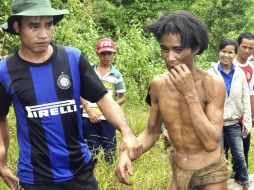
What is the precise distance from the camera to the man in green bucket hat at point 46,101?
272 centimetres

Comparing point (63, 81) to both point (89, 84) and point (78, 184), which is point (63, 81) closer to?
point (89, 84)

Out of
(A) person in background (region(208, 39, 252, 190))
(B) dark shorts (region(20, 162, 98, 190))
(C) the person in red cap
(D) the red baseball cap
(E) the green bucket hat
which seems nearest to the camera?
(E) the green bucket hat

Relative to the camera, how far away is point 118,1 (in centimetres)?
1873

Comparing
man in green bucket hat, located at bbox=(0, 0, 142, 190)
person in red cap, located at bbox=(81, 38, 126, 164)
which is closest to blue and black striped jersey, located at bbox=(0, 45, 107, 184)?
man in green bucket hat, located at bbox=(0, 0, 142, 190)

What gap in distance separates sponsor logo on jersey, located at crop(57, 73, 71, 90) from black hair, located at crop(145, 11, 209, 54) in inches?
24.1

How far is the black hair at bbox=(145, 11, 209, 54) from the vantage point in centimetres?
285

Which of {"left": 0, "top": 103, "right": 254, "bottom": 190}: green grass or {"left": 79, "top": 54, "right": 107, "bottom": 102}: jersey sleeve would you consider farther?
{"left": 0, "top": 103, "right": 254, "bottom": 190}: green grass

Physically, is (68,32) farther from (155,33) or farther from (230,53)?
(155,33)

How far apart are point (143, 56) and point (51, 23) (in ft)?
22.6

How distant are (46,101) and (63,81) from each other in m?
Answer: 0.15

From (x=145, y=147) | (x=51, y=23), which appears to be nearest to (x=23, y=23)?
(x=51, y=23)

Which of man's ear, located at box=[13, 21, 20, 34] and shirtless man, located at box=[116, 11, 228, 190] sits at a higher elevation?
man's ear, located at box=[13, 21, 20, 34]

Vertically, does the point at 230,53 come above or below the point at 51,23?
below

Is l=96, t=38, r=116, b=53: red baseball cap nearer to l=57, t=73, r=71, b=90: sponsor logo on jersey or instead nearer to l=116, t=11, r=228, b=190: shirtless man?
l=116, t=11, r=228, b=190: shirtless man
